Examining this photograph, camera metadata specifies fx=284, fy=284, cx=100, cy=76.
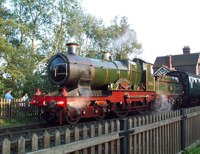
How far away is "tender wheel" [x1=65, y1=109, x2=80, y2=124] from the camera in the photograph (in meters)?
12.0

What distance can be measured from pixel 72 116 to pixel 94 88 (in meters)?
2.87

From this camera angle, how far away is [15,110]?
1662 centimetres

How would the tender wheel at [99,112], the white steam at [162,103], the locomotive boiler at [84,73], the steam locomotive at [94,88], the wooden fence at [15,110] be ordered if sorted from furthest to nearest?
the white steam at [162,103] < the wooden fence at [15,110] < the tender wheel at [99,112] < the locomotive boiler at [84,73] < the steam locomotive at [94,88]

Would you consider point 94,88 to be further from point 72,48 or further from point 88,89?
point 72,48

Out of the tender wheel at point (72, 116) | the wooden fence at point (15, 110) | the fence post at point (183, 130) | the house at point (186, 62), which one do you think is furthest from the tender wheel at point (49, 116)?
the house at point (186, 62)

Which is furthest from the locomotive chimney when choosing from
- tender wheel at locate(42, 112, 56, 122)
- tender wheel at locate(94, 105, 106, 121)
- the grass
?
the grass

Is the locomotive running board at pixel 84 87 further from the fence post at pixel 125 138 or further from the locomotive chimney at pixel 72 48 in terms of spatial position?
the fence post at pixel 125 138

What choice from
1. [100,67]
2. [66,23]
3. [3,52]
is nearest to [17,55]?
[3,52]

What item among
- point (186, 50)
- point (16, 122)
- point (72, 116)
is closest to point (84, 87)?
point (72, 116)

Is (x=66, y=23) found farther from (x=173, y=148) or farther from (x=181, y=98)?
(x=173, y=148)

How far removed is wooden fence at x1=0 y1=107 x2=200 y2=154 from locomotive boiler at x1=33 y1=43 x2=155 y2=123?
192 inches

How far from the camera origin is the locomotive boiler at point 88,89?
12.2 m

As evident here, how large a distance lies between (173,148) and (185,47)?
7808 cm

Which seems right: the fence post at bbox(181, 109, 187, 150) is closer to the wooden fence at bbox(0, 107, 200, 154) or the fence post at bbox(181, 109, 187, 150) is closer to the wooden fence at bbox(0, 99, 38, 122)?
the wooden fence at bbox(0, 107, 200, 154)
